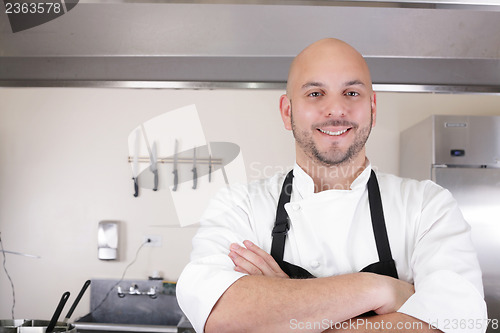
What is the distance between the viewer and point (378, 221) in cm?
118

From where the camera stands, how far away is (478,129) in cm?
294

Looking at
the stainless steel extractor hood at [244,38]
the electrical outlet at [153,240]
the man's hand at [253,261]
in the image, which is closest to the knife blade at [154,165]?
the electrical outlet at [153,240]

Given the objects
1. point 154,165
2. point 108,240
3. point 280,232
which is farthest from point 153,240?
point 280,232

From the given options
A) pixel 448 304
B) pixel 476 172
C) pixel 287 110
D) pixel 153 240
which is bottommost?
pixel 153 240

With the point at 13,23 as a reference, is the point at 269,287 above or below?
below

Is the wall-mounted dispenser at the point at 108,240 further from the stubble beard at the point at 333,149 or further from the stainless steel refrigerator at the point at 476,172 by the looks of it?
the stubble beard at the point at 333,149

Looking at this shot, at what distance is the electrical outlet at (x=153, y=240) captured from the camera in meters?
3.42

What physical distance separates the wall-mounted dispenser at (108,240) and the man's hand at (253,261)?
7.99 ft

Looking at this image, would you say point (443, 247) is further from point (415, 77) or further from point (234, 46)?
point (234, 46)

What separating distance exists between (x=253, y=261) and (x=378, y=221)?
34 cm

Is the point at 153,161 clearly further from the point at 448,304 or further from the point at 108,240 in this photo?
the point at 448,304

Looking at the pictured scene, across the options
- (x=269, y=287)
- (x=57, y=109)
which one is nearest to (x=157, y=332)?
(x=57, y=109)

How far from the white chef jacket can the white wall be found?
85.6 inches

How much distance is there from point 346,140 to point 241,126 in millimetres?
2366
